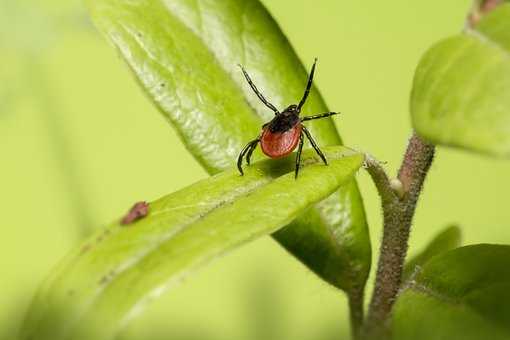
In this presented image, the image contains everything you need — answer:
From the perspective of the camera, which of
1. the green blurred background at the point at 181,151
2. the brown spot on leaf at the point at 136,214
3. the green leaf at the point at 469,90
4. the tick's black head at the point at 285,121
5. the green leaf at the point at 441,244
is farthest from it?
the green blurred background at the point at 181,151

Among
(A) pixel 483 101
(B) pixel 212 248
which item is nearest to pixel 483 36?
(A) pixel 483 101

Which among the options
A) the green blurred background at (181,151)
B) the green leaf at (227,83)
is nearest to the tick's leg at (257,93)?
the green leaf at (227,83)

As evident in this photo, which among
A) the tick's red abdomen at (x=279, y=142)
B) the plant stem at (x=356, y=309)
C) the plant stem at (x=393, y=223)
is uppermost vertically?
the tick's red abdomen at (x=279, y=142)

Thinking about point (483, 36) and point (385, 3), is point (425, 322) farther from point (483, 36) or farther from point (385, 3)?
point (385, 3)

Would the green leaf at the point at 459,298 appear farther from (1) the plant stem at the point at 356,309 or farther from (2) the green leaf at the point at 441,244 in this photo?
(2) the green leaf at the point at 441,244

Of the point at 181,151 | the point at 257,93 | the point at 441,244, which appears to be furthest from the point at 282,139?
the point at 181,151

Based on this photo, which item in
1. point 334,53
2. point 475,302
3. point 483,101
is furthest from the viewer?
point 334,53
